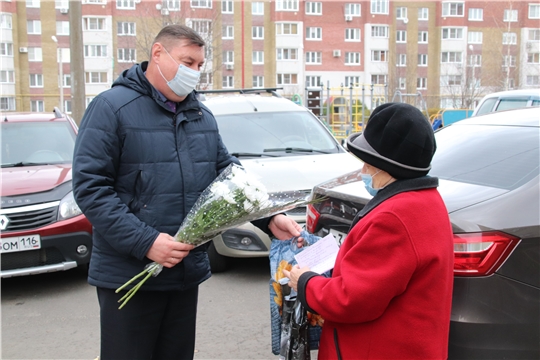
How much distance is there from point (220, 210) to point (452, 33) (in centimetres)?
6505

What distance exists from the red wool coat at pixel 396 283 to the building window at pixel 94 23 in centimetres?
5615

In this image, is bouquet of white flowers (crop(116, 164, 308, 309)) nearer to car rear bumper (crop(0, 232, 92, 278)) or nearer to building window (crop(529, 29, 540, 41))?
car rear bumper (crop(0, 232, 92, 278))

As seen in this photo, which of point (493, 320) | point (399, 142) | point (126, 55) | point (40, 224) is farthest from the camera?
point (126, 55)

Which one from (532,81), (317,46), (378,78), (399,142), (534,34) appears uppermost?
(534,34)

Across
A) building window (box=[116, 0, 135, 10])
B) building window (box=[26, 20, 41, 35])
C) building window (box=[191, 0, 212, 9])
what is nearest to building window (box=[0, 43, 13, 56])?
building window (box=[26, 20, 41, 35])

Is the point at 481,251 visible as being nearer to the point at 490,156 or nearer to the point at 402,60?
the point at 490,156

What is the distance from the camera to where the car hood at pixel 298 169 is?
18.2 feet

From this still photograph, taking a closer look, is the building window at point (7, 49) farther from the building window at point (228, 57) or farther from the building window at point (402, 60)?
the building window at point (402, 60)

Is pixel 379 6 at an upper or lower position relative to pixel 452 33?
upper

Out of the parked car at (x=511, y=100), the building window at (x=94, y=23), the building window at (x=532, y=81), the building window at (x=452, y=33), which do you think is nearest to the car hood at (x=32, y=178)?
the parked car at (x=511, y=100)

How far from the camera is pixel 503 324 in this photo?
269 centimetres

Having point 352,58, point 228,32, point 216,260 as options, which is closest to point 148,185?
point 216,260

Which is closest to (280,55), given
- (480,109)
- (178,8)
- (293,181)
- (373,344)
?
(178,8)

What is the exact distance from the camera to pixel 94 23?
53.6 metres
